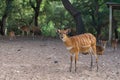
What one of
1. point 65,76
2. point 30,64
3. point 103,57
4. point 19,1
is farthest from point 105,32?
point 65,76

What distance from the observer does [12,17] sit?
100 feet

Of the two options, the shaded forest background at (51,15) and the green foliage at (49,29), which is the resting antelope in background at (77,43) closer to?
the shaded forest background at (51,15)

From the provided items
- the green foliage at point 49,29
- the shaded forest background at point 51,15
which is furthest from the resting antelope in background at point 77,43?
the green foliage at point 49,29

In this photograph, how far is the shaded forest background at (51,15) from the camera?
79.0 ft

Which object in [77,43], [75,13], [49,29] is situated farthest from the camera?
[49,29]

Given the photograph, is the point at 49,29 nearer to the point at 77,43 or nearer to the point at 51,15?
the point at 51,15

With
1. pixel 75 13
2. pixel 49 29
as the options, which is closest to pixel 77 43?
pixel 75 13

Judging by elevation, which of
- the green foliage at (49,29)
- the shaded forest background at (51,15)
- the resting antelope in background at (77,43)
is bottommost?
the green foliage at (49,29)

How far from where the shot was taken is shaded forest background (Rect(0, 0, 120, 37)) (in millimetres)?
24078

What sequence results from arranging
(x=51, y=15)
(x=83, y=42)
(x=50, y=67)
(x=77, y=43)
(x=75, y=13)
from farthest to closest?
(x=51, y=15) < (x=75, y=13) < (x=50, y=67) < (x=83, y=42) < (x=77, y=43)

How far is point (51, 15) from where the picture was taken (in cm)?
3172

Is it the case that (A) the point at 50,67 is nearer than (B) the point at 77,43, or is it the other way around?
(B) the point at 77,43

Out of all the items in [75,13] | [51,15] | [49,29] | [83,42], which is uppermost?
[83,42]

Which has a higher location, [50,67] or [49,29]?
[50,67]
